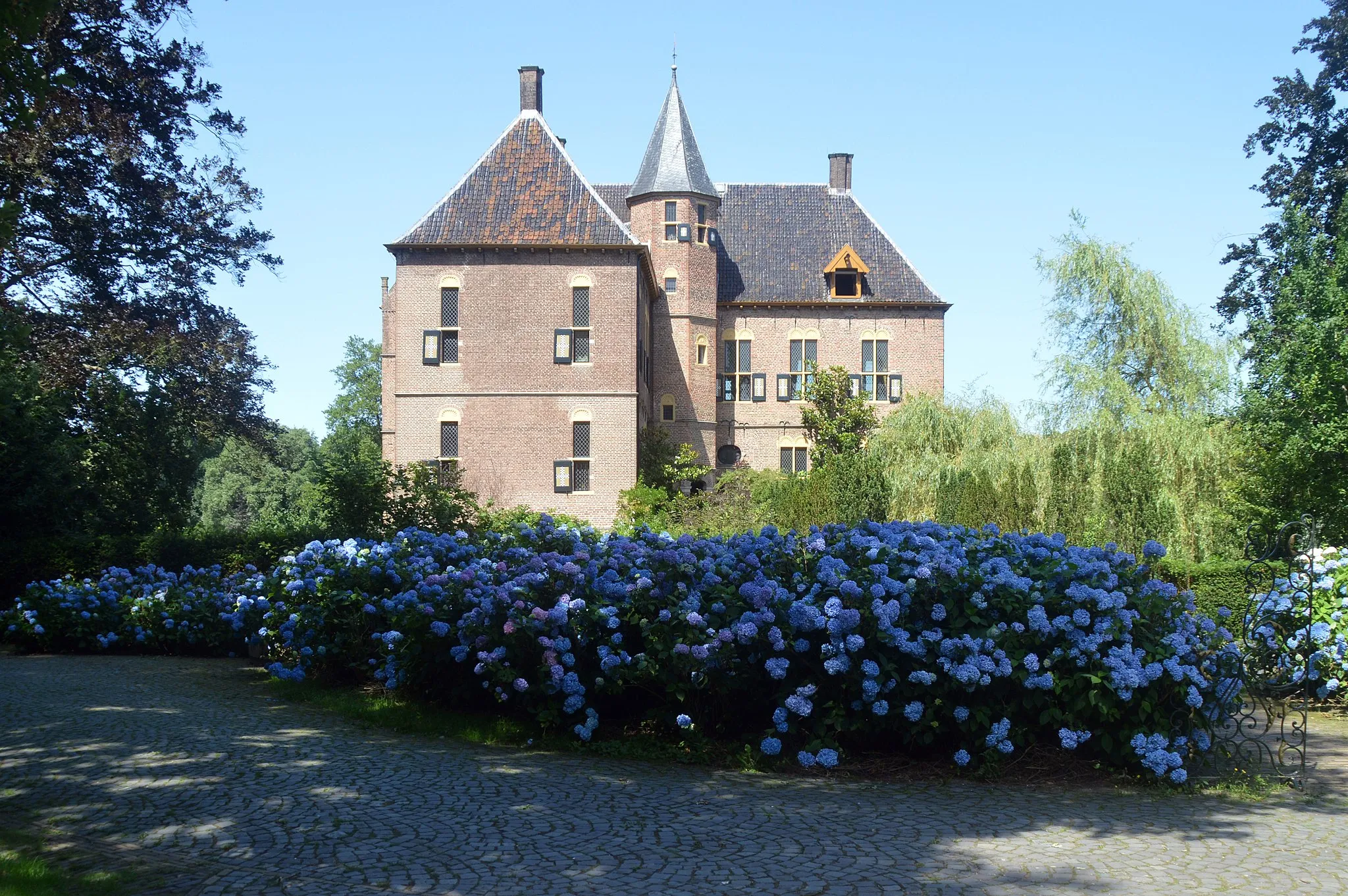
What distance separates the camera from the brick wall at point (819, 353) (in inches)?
1654

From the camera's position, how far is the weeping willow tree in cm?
2141

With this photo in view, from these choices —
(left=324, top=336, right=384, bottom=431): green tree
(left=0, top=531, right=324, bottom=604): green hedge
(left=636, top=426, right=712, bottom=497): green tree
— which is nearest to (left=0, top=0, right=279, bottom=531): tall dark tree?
(left=0, top=531, right=324, bottom=604): green hedge

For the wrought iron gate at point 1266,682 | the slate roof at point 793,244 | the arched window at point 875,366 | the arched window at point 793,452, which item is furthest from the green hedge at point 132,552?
the arched window at point 875,366

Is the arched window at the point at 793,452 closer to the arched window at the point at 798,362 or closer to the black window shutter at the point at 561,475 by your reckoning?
the arched window at the point at 798,362

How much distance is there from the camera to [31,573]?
612 inches

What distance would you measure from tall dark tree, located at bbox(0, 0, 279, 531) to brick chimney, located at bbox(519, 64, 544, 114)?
10674 millimetres

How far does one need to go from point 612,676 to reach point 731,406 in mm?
34978

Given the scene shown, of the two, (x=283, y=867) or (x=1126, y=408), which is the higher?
(x=1126, y=408)

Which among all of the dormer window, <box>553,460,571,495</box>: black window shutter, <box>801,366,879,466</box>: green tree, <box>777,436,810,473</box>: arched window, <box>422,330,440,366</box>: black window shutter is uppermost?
the dormer window

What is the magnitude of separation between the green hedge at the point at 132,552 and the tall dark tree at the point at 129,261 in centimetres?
249

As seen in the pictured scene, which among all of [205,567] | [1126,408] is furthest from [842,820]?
[1126,408]

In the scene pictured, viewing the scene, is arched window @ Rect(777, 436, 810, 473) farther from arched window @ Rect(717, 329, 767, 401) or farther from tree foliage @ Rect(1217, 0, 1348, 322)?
Result: tree foliage @ Rect(1217, 0, 1348, 322)

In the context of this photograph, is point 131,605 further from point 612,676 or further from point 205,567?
point 612,676

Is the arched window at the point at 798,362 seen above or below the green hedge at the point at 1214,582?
above
